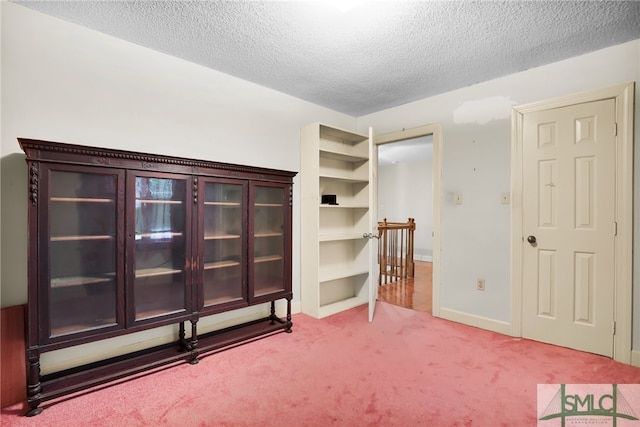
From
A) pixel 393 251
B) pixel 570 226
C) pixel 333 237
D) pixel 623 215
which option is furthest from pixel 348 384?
pixel 393 251

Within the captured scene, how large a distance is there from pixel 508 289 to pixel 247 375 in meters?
2.40

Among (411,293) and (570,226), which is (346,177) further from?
(570,226)

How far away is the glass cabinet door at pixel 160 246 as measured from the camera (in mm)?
2123

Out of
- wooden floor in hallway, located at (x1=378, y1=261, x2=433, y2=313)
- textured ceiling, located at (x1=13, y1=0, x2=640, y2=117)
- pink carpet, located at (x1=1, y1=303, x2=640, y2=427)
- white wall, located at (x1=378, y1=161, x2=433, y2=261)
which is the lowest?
wooden floor in hallway, located at (x1=378, y1=261, x2=433, y2=313)

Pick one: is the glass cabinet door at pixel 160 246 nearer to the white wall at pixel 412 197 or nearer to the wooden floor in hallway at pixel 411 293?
the wooden floor in hallway at pixel 411 293

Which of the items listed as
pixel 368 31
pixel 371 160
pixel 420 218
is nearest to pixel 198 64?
pixel 368 31

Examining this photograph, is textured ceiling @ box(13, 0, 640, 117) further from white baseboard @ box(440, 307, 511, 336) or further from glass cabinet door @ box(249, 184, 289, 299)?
white baseboard @ box(440, 307, 511, 336)

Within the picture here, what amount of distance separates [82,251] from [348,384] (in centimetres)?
189

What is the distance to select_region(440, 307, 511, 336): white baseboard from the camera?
2.82 meters

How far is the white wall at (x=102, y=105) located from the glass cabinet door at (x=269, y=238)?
0.43 meters

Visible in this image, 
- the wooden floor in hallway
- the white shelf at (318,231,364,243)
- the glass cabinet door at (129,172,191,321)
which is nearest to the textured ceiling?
the glass cabinet door at (129,172,191,321)

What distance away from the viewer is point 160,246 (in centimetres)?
222

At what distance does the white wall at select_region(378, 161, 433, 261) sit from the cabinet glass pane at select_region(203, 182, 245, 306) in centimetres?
568

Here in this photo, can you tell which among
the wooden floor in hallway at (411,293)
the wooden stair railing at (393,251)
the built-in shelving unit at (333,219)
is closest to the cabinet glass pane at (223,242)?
the built-in shelving unit at (333,219)
